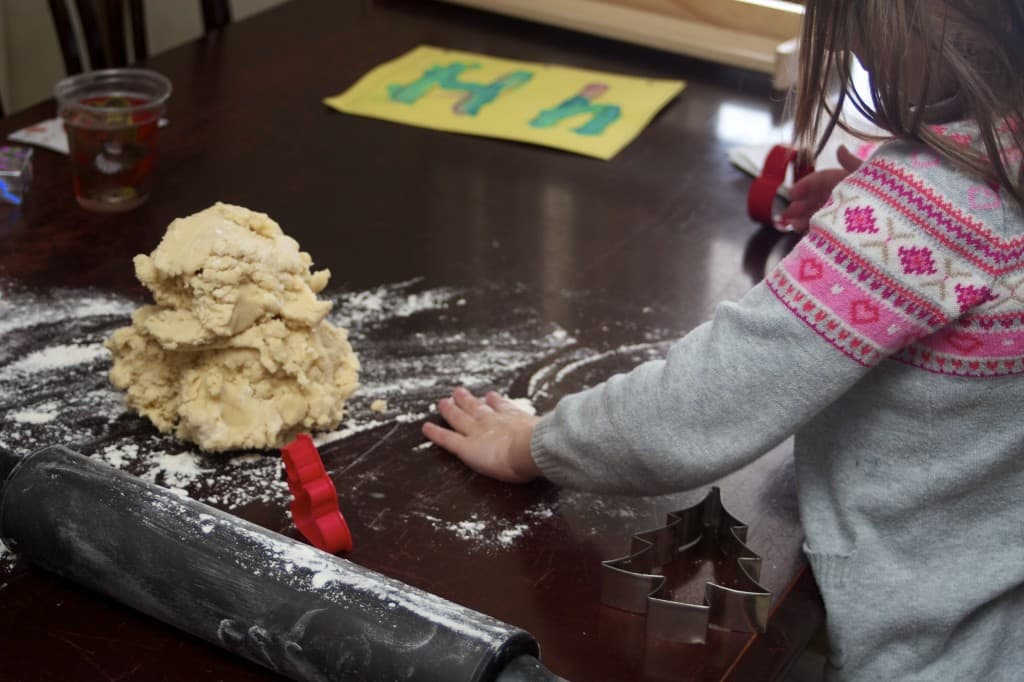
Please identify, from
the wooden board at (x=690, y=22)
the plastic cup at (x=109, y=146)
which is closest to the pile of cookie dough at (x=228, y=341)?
the plastic cup at (x=109, y=146)

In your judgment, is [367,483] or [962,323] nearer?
[962,323]

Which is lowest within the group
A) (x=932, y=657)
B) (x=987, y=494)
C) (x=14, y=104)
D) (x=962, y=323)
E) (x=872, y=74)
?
(x=14, y=104)

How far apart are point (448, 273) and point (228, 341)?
1.15ft

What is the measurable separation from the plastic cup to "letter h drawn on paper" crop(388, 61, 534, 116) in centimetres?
41

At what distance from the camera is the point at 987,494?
0.91 metres

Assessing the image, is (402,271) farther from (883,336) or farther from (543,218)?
(883,336)

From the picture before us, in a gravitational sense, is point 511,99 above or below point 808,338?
below

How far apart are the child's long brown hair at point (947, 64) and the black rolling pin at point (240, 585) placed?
0.43 meters

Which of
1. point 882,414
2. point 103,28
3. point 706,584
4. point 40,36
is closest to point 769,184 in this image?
point 882,414

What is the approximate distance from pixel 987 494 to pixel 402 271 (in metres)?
0.64

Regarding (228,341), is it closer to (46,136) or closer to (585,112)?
(46,136)

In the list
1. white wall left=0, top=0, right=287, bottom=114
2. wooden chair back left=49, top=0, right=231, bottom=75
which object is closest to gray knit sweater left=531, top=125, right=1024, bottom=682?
wooden chair back left=49, top=0, right=231, bottom=75

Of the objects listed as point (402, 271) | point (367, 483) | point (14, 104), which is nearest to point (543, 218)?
point (402, 271)

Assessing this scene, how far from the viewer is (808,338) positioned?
0.80 metres
